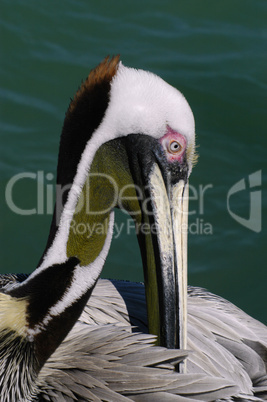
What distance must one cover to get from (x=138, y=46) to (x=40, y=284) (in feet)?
12.0

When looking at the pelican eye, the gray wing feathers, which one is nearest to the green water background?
the gray wing feathers

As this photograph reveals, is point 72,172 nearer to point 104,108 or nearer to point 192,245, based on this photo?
point 104,108

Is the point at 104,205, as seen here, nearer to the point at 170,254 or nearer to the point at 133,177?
the point at 133,177

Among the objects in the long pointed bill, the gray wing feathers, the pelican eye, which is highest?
the pelican eye

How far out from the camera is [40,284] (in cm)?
243

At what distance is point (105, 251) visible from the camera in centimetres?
252

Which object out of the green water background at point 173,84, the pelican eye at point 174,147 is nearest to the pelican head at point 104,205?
the pelican eye at point 174,147

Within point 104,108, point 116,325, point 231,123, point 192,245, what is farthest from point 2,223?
point 104,108

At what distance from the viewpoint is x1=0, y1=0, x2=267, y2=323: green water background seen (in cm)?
449

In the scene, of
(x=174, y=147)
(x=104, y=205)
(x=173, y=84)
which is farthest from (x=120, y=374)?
(x=173, y=84)

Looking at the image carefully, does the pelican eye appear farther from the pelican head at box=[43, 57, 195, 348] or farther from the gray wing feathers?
the gray wing feathers

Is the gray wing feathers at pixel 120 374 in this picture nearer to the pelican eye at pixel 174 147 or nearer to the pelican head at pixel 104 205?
the pelican head at pixel 104 205

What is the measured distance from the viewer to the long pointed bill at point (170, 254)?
2402 mm

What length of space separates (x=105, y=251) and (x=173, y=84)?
122 inches
